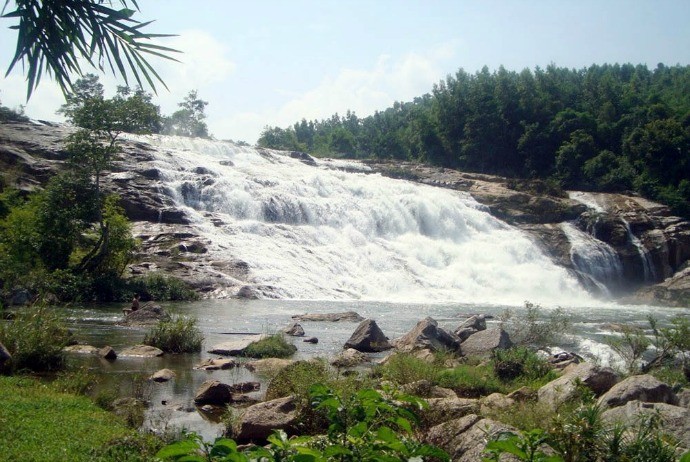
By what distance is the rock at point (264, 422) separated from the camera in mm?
8359

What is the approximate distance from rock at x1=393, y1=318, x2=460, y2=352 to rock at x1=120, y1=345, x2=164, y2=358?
5.83m

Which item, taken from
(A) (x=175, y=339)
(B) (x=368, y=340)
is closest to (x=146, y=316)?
(A) (x=175, y=339)

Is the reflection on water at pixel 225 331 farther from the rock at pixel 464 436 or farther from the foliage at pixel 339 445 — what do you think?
the foliage at pixel 339 445

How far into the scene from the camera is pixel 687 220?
1939 inches

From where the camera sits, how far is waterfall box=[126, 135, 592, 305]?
3291cm

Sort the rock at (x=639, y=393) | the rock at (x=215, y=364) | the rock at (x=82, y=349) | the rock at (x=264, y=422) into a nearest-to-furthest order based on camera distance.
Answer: the rock at (x=639, y=393), the rock at (x=264, y=422), the rock at (x=215, y=364), the rock at (x=82, y=349)

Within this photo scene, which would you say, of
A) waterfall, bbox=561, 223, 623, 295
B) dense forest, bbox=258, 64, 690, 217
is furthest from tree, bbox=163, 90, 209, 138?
waterfall, bbox=561, 223, 623, 295

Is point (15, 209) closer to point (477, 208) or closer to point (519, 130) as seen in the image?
point (477, 208)

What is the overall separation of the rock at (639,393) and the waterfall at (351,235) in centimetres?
2204

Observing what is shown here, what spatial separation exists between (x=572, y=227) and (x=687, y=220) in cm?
966

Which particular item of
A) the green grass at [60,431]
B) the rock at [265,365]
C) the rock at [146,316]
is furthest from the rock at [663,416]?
the rock at [146,316]

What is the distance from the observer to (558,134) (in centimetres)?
6800

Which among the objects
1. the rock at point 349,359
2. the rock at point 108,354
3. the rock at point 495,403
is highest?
the rock at point 495,403

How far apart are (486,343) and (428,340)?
4.61ft
